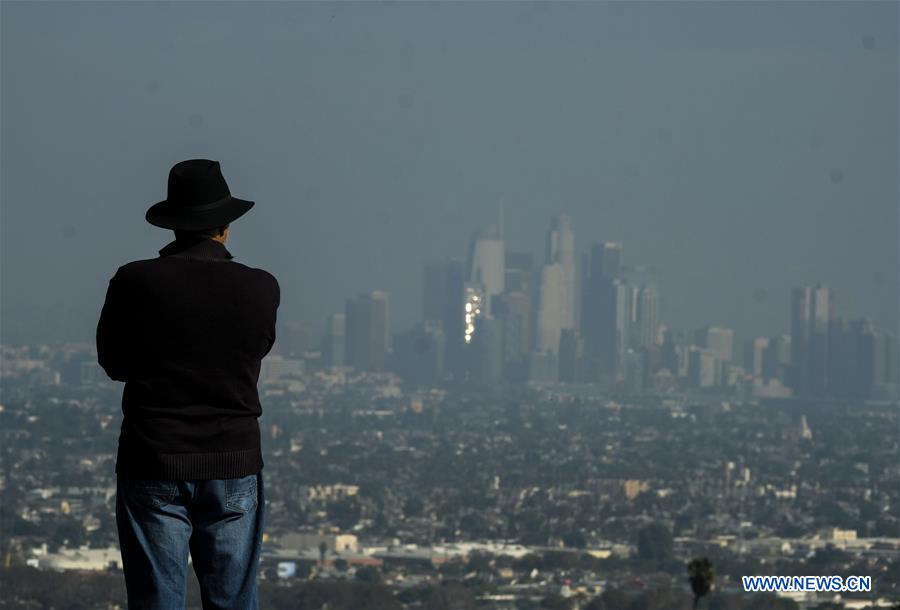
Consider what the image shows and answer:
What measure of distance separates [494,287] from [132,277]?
8740 cm

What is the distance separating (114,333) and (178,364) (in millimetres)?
144

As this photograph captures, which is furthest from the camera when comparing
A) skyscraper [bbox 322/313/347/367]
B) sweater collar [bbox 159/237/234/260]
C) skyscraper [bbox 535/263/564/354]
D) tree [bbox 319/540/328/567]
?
skyscraper [bbox 535/263/564/354]

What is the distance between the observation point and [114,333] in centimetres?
344

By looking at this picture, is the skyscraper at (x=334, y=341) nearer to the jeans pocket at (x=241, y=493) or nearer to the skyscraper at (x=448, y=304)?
the skyscraper at (x=448, y=304)

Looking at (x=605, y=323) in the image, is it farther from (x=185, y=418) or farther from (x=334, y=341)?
(x=185, y=418)

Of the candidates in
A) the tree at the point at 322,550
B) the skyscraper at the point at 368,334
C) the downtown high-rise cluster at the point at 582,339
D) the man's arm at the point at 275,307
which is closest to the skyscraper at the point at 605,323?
the downtown high-rise cluster at the point at 582,339

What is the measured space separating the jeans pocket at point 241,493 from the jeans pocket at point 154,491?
4.1 inches

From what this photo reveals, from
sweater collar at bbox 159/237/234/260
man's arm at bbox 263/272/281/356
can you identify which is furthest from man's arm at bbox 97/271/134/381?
man's arm at bbox 263/272/281/356

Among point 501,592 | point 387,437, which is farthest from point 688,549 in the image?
point 387,437

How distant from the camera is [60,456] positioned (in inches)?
2024

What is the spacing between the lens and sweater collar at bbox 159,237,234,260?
353cm

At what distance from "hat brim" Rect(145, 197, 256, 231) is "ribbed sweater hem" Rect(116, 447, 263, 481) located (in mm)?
470

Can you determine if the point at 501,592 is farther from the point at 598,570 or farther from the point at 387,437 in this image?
the point at 387,437

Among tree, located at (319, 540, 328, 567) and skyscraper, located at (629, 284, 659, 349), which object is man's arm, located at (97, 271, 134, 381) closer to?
tree, located at (319, 540, 328, 567)
